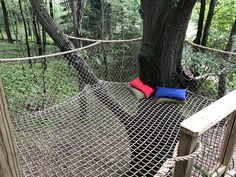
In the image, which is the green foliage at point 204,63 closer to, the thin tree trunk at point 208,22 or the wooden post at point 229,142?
the thin tree trunk at point 208,22

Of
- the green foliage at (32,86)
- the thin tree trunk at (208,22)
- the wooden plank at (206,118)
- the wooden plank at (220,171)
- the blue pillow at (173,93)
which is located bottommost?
the green foliage at (32,86)

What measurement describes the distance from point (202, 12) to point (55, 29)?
227cm

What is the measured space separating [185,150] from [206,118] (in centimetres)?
14

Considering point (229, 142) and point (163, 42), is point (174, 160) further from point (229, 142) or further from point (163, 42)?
point (163, 42)

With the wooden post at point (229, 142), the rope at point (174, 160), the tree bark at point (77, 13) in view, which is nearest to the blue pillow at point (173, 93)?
the wooden post at point (229, 142)

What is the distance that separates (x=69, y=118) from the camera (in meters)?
2.08

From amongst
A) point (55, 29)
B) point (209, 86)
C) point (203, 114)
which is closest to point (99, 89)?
point (55, 29)

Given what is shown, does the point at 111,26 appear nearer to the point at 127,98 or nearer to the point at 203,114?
the point at 127,98

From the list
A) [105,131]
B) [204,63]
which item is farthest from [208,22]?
[105,131]

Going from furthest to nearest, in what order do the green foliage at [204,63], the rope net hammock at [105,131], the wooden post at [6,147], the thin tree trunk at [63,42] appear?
the green foliage at [204,63], the thin tree trunk at [63,42], the rope net hammock at [105,131], the wooden post at [6,147]

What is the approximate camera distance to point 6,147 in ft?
1.17

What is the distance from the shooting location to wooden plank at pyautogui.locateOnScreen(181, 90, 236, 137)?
66cm

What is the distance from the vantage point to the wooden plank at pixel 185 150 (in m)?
0.69

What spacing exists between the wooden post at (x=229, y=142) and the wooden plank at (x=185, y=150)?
408mm
